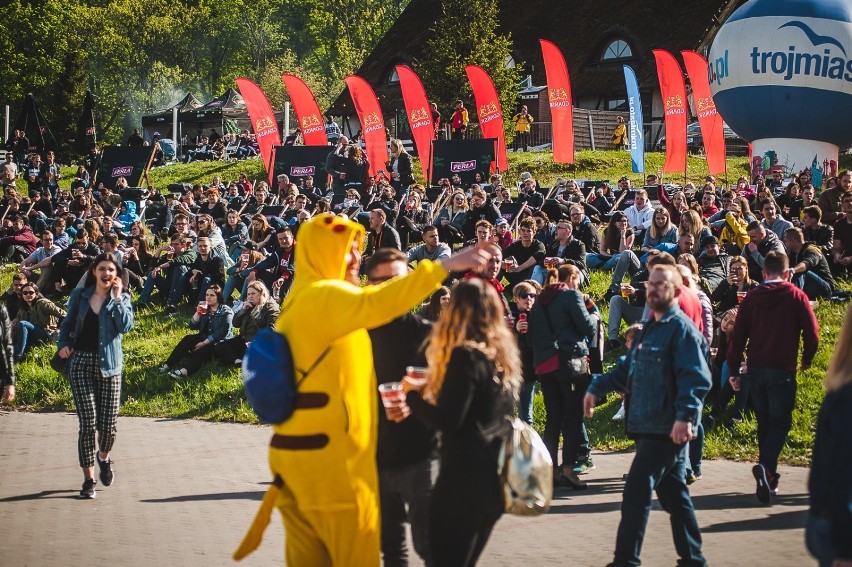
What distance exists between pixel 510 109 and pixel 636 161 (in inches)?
389

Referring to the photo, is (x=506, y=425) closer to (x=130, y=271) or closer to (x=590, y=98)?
(x=130, y=271)

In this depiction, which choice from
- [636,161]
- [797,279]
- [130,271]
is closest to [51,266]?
[130,271]

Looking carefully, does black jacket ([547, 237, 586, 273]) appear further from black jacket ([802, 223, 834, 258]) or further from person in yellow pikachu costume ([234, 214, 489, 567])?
person in yellow pikachu costume ([234, 214, 489, 567])

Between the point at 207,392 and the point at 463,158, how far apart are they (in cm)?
1144

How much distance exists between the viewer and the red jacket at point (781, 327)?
8375 millimetres

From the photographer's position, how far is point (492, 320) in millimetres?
5453

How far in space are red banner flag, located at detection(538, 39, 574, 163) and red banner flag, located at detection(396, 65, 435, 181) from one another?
303 cm

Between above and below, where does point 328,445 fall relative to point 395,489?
above

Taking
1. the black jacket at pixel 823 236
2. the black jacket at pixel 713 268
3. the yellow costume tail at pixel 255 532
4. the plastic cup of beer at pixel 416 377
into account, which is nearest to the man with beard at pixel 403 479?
the plastic cup of beer at pixel 416 377

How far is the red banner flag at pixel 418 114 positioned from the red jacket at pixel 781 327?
19.7 meters

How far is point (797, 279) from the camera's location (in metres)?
12.8

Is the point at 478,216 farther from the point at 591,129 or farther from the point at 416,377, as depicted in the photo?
the point at 591,129

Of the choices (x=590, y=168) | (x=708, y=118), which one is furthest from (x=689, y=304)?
(x=590, y=168)

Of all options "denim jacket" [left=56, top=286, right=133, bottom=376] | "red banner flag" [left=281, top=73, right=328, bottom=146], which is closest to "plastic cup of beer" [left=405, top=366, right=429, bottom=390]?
"denim jacket" [left=56, top=286, right=133, bottom=376]
